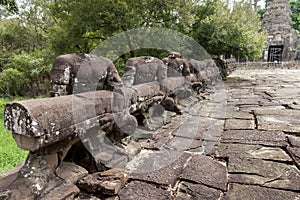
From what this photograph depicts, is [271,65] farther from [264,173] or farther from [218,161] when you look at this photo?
[264,173]

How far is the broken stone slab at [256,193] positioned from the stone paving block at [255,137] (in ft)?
3.16

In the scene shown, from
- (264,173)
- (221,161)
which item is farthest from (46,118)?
(264,173)

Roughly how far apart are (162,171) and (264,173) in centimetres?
86

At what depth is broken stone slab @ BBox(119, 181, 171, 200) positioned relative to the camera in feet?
5.05

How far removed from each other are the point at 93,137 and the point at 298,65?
1019 inches

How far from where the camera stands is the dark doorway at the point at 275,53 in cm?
2611

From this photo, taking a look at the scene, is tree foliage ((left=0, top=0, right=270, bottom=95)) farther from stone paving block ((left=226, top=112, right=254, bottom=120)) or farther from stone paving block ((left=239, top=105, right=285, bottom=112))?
stone paving block ((left=226, top=112, right=254, bottom=120))

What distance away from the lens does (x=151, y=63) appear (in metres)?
3.01

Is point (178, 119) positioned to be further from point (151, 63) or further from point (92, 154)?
point (92, 154)

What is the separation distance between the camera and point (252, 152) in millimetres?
2266

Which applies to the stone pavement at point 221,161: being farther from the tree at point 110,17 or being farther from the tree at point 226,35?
the tree at point 226,35

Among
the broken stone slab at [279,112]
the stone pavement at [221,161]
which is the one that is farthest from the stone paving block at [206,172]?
the broken stone slab at [279,112]

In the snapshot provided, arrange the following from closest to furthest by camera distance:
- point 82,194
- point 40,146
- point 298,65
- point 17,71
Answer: point 40,146 < point 82,194 < point 17,71 < point 298,65

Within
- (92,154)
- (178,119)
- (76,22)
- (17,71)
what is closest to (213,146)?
(178,119)
